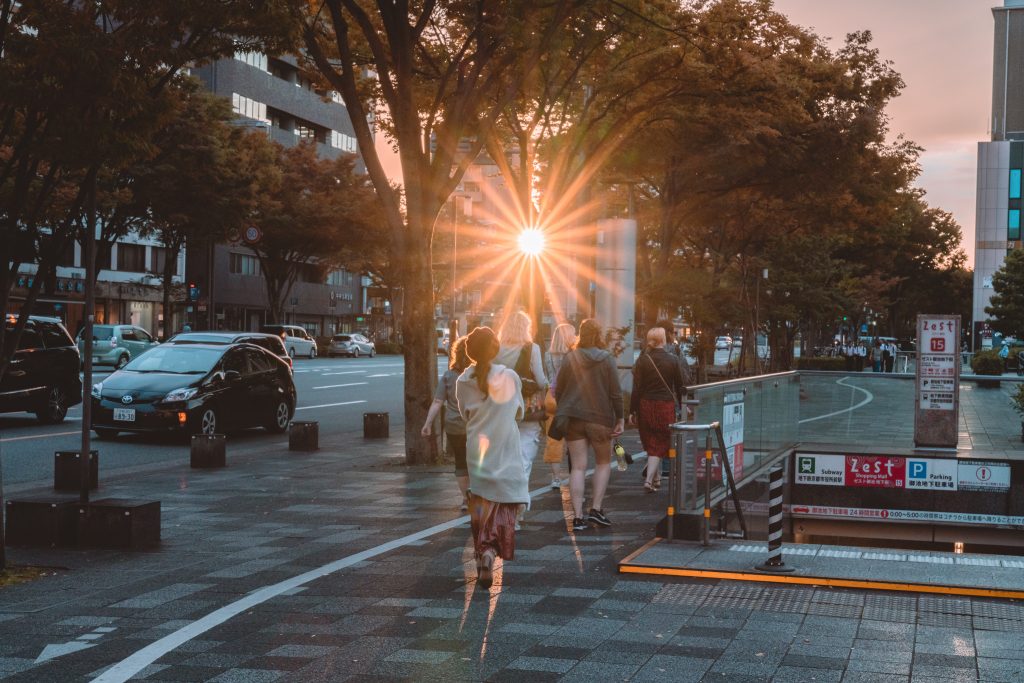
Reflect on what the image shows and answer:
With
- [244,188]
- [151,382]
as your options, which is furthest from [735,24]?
[244,188]

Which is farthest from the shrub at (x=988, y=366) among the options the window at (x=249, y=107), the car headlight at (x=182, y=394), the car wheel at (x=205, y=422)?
→ the window at (x=249, y=107)

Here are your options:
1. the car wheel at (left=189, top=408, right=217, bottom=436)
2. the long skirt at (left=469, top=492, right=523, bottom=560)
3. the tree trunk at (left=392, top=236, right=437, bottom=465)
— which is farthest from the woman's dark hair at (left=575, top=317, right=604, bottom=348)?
the car wheel at (left=189, top=408, right=217, bottom=436)

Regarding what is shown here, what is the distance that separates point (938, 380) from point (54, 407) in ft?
45.9

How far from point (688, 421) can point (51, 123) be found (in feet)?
17.6

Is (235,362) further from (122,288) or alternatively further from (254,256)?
(254,256)

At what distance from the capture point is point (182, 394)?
17422 mm

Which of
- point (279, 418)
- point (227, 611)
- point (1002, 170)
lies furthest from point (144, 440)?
point (1002, 170)

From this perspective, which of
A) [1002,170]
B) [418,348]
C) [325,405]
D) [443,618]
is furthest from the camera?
[1002,170]

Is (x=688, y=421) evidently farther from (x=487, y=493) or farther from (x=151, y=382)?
(x=151, y=382)

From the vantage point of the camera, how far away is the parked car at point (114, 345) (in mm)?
41062

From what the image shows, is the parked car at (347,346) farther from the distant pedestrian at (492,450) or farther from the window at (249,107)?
the distant pedestrian at (492,450)

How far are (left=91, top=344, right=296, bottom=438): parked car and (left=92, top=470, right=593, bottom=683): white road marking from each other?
874 centimetres

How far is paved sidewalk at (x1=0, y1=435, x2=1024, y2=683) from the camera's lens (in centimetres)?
549

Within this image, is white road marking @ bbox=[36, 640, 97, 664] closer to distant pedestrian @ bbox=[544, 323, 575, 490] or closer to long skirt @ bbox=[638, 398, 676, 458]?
distant pedestrian @ bbox=[544, 323, 575, 490]
